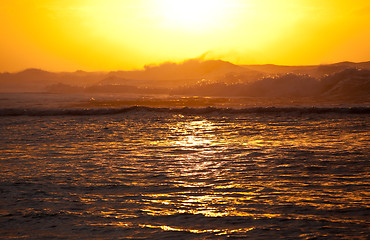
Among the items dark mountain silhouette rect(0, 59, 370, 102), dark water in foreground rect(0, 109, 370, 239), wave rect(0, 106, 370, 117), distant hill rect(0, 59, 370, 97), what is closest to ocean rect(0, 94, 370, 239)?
dark water in foreground rect(0, 109, 370, 239)

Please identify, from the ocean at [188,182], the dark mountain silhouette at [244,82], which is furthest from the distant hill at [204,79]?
the ocean at [188,182]

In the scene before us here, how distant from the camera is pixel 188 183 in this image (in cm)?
636

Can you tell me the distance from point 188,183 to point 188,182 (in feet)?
0.22

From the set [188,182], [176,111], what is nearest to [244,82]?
[176,111]

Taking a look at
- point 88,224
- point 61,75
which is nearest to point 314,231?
point 88,224

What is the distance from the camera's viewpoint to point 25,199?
18.8ft

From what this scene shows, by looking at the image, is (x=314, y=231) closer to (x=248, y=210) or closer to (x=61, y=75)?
(x=248, y=210)

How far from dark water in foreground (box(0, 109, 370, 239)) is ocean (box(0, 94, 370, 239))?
0.05 feet

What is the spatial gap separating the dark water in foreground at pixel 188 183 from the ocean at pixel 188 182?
2 cm

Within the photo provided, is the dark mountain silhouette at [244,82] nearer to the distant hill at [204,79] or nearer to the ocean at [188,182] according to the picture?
the distant hill at [204,79]

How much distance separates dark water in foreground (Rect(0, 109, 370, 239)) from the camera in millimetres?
4574

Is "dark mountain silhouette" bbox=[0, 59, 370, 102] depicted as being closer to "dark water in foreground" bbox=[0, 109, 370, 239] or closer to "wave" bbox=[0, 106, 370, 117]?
"wave" bbox=[0, 106, 370, 117]

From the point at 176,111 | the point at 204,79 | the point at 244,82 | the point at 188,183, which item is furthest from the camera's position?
the point at 204,79

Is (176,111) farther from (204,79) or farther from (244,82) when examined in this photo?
(204,79)
